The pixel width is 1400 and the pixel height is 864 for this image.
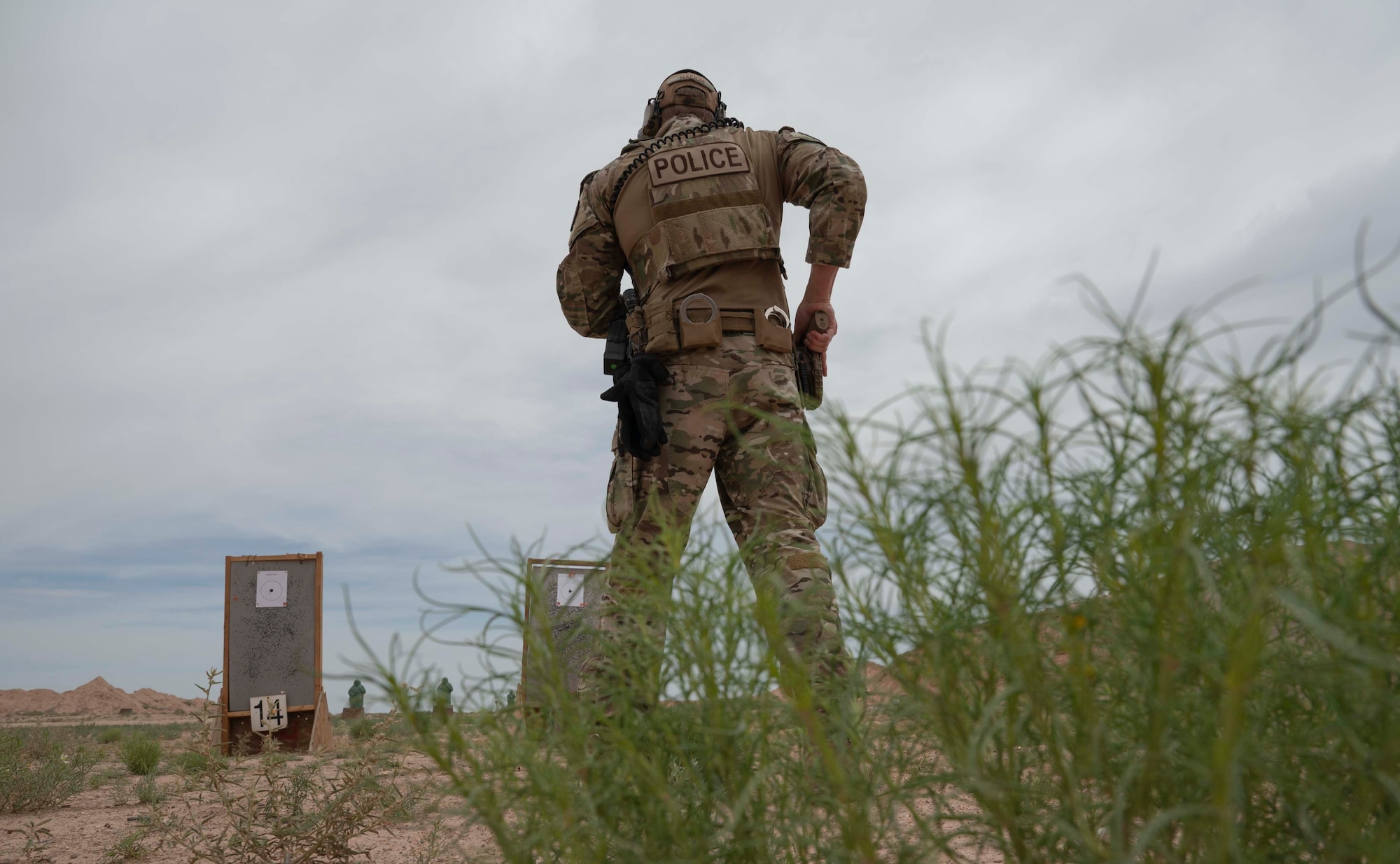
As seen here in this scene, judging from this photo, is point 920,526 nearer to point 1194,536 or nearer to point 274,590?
point 1194,536

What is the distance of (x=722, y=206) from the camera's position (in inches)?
121

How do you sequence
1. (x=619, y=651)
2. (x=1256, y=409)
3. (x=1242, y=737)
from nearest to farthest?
(x=1242, y=737), (x=1256, y=409), (x=619, y=651)

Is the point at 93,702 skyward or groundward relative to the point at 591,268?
groundward

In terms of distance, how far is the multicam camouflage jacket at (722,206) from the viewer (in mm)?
3035

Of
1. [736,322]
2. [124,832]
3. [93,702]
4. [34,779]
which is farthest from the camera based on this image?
[93,702]

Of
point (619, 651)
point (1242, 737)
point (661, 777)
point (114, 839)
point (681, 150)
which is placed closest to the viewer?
point (1242, 737)

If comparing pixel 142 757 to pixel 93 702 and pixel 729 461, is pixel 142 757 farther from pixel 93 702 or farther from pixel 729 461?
pixel 93 702

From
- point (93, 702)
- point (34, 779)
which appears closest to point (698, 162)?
point (34, 779)

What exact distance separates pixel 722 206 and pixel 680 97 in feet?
2.54

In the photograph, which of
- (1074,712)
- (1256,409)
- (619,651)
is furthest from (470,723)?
(1256,409)

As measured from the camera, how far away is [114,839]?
11.2 feet

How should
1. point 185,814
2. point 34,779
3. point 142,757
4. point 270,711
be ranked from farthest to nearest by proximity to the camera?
1. point 270,711
2. point 142,757
3. point 34,779
4. point 185,814

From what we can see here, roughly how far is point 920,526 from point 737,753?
0.39 metres

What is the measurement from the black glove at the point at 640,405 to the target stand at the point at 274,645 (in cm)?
488
